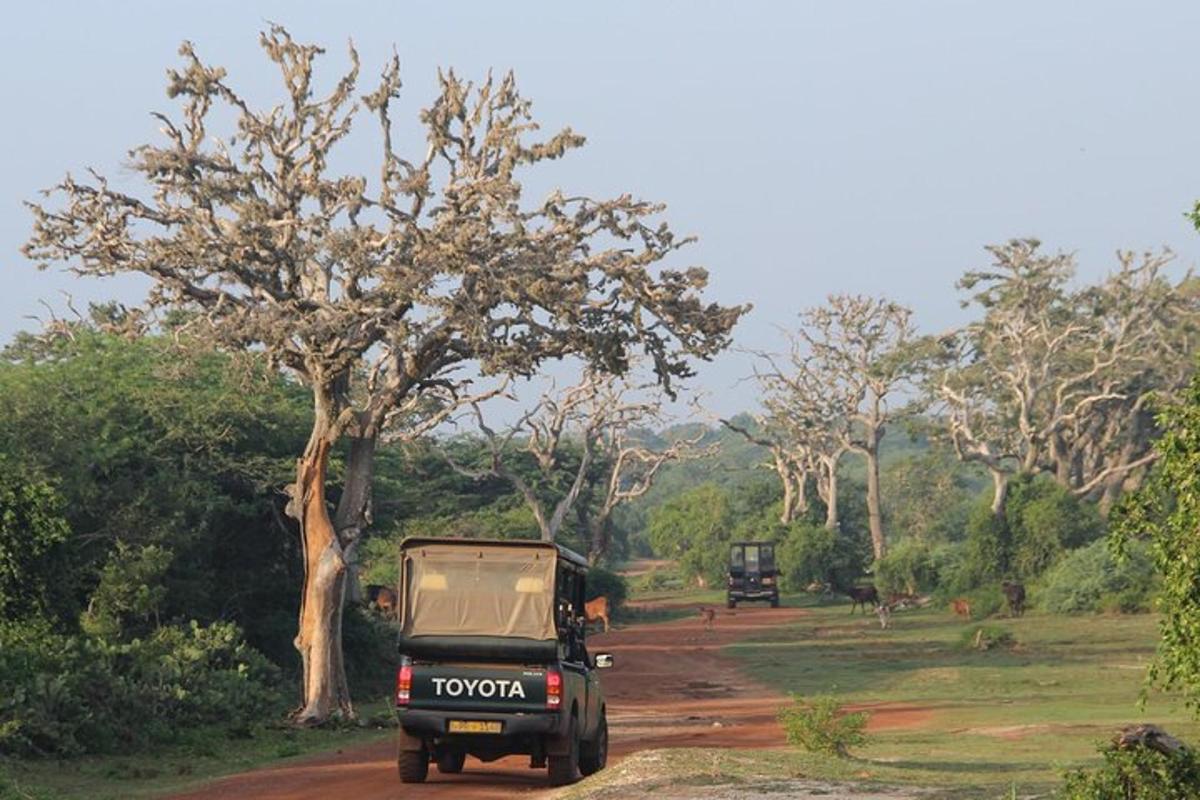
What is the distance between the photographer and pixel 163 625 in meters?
31.5

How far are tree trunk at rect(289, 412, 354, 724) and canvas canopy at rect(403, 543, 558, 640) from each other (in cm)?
863

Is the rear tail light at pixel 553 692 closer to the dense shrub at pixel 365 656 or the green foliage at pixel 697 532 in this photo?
the dense shrub at pixel 365 656

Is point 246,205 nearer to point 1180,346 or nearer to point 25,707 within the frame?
point 25,707

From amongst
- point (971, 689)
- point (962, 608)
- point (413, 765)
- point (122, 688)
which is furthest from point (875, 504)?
point (413, 765)

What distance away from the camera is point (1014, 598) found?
5941 centimetres

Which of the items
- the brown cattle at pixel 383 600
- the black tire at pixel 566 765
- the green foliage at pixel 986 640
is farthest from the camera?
the brown cattle at pixel 383 600

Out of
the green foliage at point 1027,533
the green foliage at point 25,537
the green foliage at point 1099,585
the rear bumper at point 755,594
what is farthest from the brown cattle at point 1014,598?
the green foliage at point 25,537

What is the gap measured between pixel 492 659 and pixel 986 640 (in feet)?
97.4

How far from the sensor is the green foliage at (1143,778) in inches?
515

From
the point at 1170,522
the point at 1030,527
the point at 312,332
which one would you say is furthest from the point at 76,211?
the point at 1030,527

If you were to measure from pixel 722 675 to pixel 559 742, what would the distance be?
23687 millimetres

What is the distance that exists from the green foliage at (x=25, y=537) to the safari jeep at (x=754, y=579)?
47.9 m

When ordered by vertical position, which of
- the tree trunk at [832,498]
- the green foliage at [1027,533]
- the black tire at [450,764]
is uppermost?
the tree trunk at [832,498]

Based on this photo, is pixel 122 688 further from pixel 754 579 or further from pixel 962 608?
pixel 754 579
